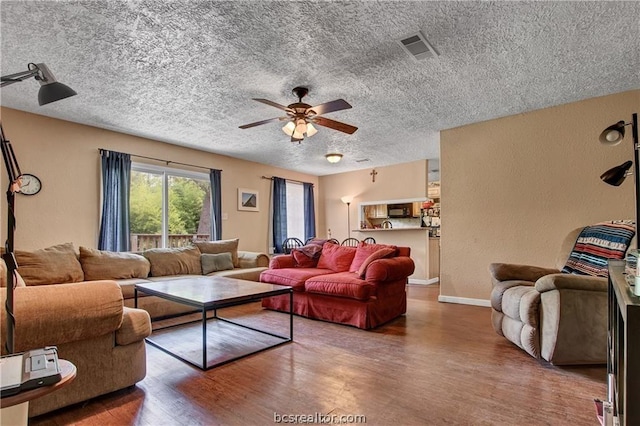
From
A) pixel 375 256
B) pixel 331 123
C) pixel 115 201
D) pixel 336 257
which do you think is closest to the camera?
pixel 331 123

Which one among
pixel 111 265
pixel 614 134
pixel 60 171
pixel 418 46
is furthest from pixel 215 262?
pixel 614 134

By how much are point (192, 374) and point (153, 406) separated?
0.43 metres

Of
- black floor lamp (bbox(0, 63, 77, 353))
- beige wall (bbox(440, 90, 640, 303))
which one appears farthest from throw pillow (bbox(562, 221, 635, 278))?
black floor lamp (bbox(0, 63, 77, 353))

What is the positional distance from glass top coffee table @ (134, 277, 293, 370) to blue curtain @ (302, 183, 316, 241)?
14.1 feet

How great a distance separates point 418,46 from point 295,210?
18.0 feet

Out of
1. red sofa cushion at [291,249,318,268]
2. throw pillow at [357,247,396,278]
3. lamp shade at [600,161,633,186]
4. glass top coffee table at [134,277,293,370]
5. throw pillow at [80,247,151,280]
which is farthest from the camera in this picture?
red sofa cushion at [291,249,318,268]

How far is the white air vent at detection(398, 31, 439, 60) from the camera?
2.37 meters

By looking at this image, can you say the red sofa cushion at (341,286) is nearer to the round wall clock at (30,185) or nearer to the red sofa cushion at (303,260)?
the red sofa cushion at (303,260)

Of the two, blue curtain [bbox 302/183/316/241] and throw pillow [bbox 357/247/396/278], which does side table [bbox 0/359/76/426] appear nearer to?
throw pillow [bbox 357/247/396/278]

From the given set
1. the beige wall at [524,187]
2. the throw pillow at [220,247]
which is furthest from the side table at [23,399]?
the beige wall at [524,187]

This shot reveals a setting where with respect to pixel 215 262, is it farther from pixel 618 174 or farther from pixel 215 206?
pixel 618 174

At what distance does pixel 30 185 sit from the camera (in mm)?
3787

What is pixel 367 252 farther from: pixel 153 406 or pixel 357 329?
pixel 153 406

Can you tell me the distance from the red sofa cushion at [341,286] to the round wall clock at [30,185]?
134 inches
